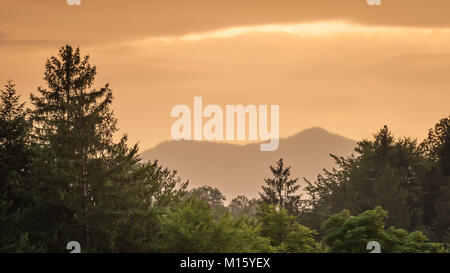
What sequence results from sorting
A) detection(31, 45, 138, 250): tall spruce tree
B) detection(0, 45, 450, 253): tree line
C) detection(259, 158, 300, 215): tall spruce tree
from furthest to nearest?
detection(259, 158, 300, 215): tall spruce tree < detection(31, 45, 138, 250): tall spruce tree < detection(0, 45, 450, 253): tree line

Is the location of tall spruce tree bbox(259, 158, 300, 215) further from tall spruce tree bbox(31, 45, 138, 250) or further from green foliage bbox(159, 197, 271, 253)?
green foliage bbox(159, 197, 271, 253)

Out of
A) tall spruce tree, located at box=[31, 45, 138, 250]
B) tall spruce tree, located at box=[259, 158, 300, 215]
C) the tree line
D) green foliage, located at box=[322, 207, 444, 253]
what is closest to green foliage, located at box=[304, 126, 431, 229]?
tall spruce tree, located at box=[259, 158, 300, 215]

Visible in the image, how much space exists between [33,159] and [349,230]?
73.5 ft

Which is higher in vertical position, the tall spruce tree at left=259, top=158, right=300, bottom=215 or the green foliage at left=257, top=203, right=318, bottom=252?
the tall spruce tree at left=259, top=158, right=300, bottom=215

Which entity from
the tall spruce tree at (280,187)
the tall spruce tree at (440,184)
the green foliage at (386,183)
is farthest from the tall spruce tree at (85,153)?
the tall spruce tree at (280,187)

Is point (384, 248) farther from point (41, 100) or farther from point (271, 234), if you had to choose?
point (41, 100)

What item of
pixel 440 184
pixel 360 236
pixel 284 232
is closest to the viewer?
pixel 360 236

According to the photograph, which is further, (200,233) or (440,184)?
(440,184)

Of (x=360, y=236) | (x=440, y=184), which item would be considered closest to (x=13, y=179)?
(x=360, y=236)

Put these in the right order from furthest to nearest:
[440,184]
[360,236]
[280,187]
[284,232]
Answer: [280,187], [440,184], [284,232], [360,236]

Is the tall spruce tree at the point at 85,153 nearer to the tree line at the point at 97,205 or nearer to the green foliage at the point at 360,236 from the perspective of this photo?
the tree line at the point at 97,205

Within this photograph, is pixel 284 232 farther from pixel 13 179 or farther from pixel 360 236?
pixel 13 179

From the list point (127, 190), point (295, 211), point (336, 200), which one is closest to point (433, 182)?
point (336, 200)

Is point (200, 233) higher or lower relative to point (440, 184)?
lower
